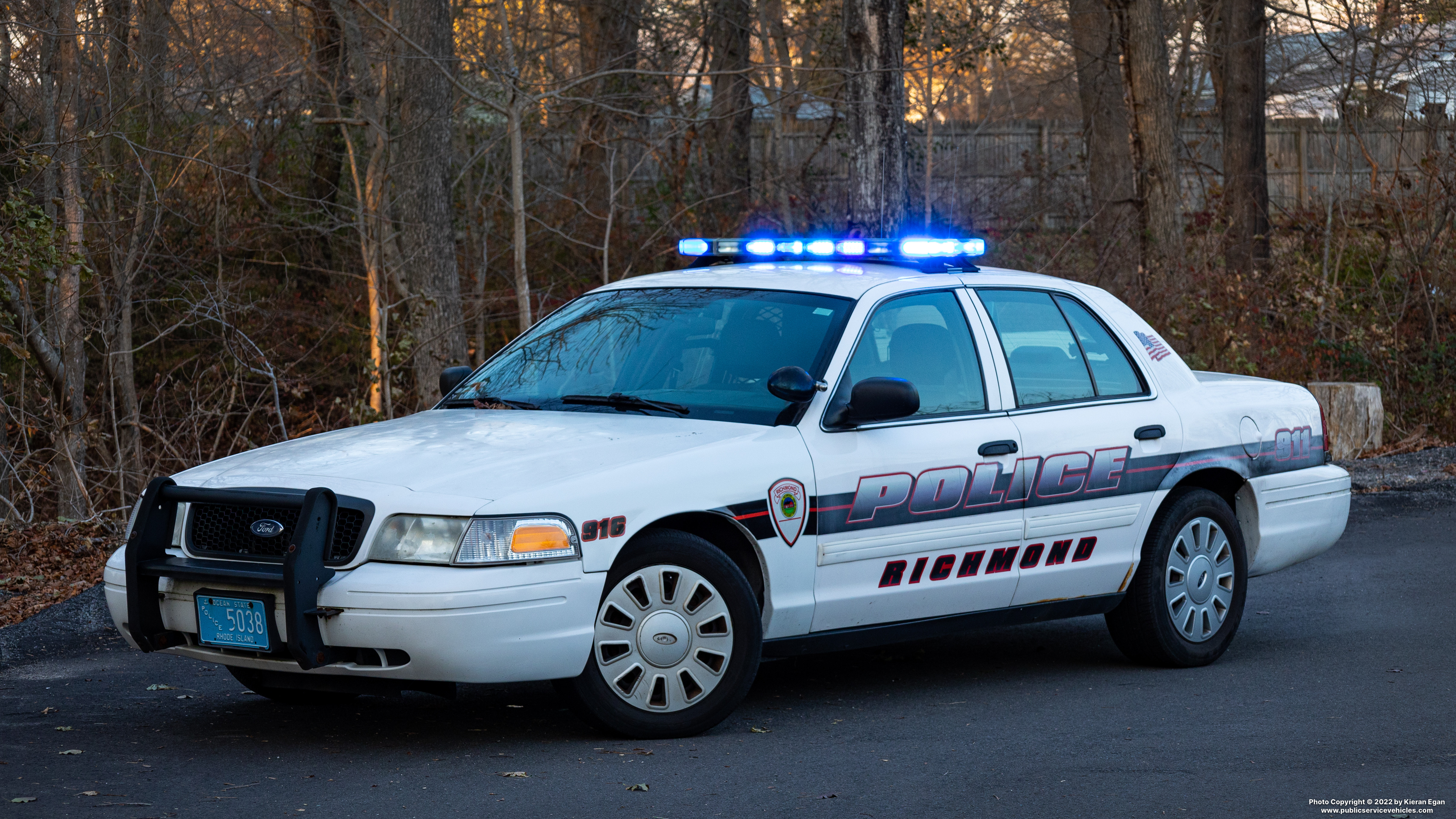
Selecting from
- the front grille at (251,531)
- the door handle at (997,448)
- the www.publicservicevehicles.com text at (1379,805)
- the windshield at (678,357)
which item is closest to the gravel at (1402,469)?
the door handle at (997,448)

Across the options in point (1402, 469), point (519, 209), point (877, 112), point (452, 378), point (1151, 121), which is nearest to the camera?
point (452, 378)

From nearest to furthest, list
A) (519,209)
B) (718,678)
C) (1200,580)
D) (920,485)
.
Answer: (718,678), (920,485), (1200,580), (519,209)

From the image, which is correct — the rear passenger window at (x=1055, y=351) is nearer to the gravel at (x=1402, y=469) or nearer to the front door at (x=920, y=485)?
the front door at (x=920, y=485)

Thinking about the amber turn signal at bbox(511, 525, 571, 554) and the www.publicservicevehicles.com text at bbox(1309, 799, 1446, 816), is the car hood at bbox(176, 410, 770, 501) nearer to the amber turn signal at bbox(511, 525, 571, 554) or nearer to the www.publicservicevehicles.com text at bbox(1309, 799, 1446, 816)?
the amber turn signal at bbox(511, 525, 571, 554)

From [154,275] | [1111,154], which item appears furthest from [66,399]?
[1111,154]

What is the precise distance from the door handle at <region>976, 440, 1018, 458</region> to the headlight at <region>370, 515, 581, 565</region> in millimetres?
1907

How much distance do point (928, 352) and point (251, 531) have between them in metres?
2.65

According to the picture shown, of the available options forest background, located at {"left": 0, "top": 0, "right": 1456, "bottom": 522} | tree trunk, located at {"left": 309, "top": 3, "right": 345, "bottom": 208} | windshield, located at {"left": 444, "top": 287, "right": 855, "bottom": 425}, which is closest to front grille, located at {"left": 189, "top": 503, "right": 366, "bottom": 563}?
windshield, located at {"left": 444, "top": 287, "right": 855, "bottom": 425}

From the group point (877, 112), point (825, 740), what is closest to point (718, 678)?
point (825, 740)

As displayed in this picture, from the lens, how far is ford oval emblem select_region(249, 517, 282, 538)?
5113 mm

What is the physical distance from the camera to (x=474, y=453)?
5418mm

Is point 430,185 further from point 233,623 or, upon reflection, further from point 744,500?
point 233,623

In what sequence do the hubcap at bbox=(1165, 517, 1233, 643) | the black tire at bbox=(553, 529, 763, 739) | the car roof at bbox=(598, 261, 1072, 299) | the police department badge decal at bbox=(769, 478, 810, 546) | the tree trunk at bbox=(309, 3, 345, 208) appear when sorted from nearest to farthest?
1. the black tire at bbox=(553, 529, 763, 739)
2. the police department badge decal at bbox=(769, 478, 810, 546)
3. the car roof at bbox=(598, 261, 1072, 299)
4. the hubcap at bbox=(1165, 517, 1233, 643)
5. the tree trunk at bbox=(309, 3, 345, 208)

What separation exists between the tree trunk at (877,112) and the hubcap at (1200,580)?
19.3 ft
